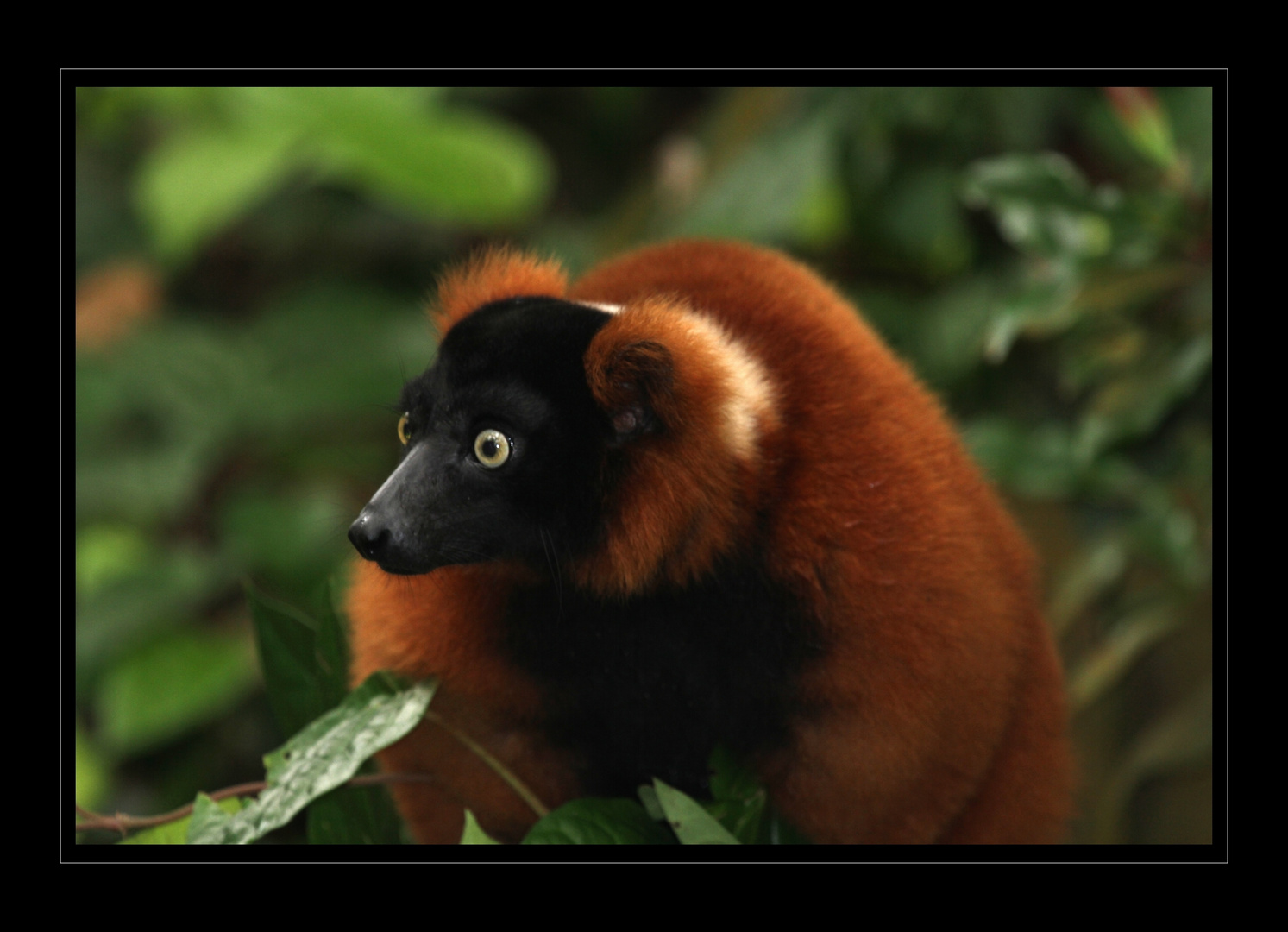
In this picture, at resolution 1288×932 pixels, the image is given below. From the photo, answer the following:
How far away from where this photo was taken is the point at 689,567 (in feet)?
3.61

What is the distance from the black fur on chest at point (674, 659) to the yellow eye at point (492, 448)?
0.48 feet

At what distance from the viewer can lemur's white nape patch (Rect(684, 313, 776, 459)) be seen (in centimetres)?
108

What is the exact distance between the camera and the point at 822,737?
1130 mm

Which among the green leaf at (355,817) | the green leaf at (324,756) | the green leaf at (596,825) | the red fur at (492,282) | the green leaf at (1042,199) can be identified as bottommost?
the green leaf at (355,817)

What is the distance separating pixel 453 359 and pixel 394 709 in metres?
0.33

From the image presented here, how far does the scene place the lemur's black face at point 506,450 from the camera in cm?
106

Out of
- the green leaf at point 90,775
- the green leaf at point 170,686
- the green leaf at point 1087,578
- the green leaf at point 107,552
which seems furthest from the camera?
the green leaf at point 107,552

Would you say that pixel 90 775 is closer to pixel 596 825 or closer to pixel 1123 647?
pixel 596 825

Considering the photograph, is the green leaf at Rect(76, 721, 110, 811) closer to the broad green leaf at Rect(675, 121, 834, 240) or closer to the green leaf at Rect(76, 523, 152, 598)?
the green leaf at Rect(76, 523, 152, 598)

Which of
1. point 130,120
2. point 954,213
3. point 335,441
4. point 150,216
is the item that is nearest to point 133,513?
point 335,441

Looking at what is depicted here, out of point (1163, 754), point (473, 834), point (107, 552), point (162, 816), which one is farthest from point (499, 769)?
point (107, 552)

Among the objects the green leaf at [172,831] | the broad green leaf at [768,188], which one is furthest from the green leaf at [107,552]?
the green leaf at [172,831]

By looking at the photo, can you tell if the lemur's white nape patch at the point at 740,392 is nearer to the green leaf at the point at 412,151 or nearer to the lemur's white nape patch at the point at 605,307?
the lemur's white nape patch at the point at 605,307

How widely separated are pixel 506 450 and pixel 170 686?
1.82 meters
